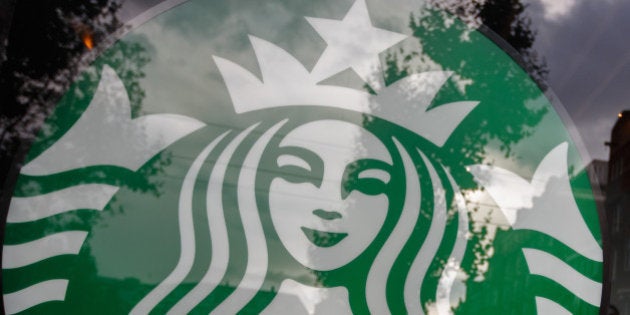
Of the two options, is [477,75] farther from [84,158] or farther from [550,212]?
[84,158]

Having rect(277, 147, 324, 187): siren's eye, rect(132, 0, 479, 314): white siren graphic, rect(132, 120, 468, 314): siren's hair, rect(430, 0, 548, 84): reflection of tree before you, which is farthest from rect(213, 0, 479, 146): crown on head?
rect(430, 0, 548, 84): reflection of tree

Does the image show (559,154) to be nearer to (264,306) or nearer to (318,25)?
(318,25)

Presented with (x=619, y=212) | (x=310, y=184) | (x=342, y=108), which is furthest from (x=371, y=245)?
(x=619, y=212)

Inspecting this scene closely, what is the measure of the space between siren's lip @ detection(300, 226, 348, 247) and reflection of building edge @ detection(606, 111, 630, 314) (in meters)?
1.31

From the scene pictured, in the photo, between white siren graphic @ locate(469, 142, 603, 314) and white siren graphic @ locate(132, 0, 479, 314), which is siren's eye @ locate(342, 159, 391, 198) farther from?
white siren graphic @ locate(469, 142, 603, 314)

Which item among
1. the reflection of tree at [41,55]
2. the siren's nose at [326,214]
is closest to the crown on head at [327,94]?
the siren's nose at [326,214]

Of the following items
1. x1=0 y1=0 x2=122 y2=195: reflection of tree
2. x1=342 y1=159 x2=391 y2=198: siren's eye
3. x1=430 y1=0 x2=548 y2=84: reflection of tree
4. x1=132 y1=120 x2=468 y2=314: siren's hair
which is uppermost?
x1=430 y1=0 x2=548 y2=84: reflection of tree

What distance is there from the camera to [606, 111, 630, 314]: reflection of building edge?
3084 millimetres

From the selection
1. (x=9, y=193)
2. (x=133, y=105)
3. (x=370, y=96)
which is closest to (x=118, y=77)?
(x=133, y=105)

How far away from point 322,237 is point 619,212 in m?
1.46

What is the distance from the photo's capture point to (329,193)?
9.82 feet

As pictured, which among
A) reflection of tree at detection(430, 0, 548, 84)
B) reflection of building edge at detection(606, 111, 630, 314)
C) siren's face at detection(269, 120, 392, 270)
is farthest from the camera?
reflection of tree at detection(430, 0, 548, 84)

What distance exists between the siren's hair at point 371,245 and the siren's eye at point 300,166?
0.11 metres

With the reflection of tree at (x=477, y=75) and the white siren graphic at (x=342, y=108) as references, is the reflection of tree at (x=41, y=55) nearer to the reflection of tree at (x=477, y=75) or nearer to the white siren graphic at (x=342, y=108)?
the white siren graphic at (x=342, y=108)
